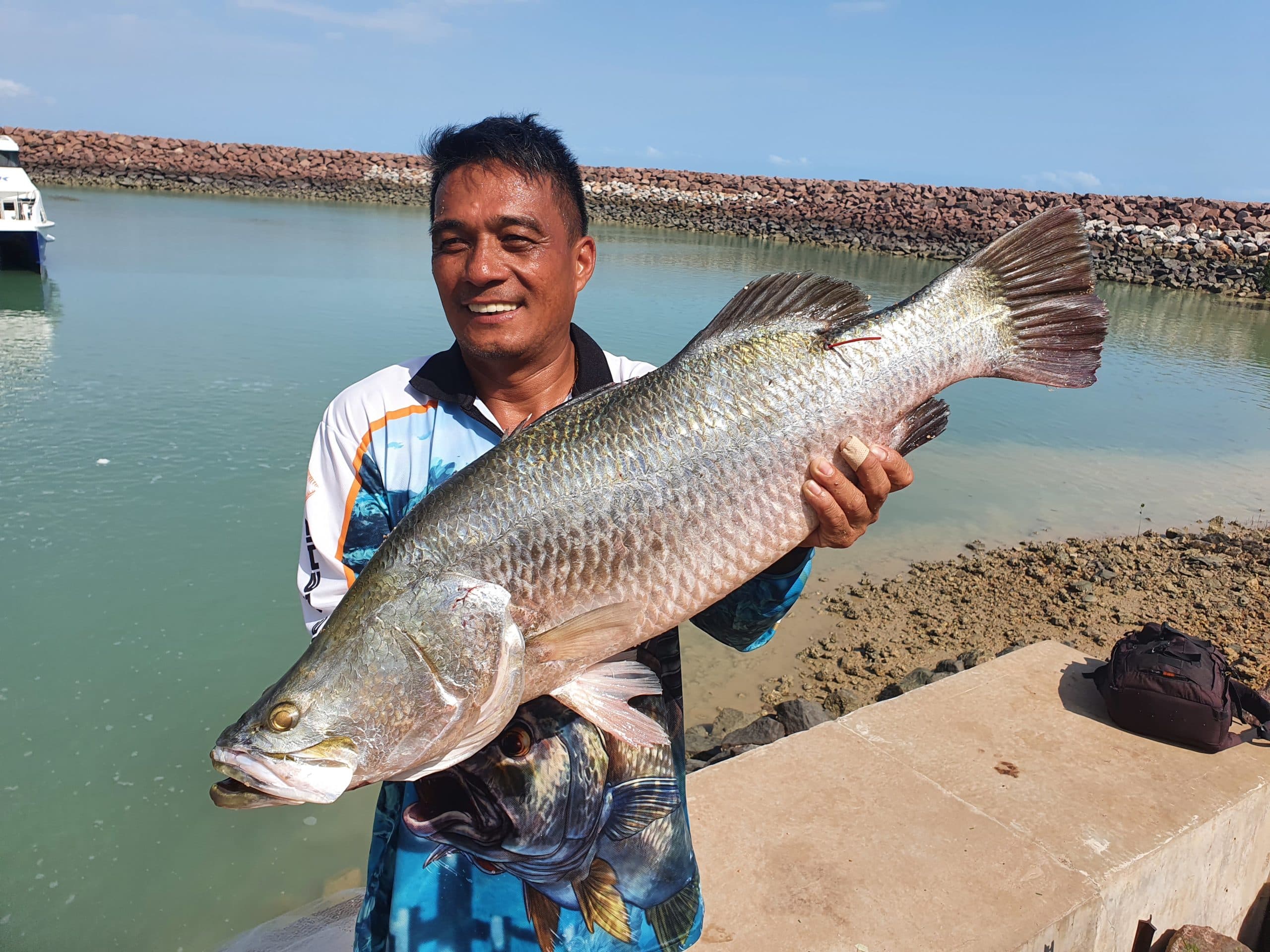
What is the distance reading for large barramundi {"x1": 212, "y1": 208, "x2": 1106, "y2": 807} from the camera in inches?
60.7

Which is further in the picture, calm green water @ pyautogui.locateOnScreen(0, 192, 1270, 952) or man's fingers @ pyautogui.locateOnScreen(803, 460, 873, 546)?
calm green water @ pyautogui.locateOnScreen(0, 192, 1270, 952)

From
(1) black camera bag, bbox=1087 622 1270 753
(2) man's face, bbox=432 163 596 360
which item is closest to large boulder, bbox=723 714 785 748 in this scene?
(1) black camera bag, bbox=1087 622 1270 753

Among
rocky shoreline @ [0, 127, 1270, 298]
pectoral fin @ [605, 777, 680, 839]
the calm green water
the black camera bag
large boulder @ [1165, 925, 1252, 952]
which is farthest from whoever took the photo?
rocky shoreline @ [0, 127, 1270, 298]

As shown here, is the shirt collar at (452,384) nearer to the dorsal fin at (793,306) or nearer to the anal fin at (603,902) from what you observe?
the dorsal fin at (793,306)

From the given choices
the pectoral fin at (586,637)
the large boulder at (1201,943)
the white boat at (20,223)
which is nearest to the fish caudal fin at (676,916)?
the pectoral fin at (586,637)

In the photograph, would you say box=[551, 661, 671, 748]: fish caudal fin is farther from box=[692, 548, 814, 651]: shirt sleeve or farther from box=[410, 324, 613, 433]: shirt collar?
box=[410, 324, 613, 433]: shirt collar

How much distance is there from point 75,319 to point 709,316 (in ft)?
39.6

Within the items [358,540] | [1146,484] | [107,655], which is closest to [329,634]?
[358,540]

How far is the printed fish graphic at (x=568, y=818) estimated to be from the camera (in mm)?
1733

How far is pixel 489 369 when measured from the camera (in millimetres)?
1921

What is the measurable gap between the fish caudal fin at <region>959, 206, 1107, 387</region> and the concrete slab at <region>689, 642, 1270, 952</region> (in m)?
1.81

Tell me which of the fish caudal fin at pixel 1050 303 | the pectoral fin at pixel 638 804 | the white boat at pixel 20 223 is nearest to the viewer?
the pectoral fin at pixel 638 804

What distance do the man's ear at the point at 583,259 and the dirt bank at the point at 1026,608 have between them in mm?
4035

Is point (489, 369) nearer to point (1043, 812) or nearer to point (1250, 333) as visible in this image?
point (1043, 812)
